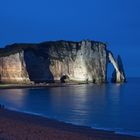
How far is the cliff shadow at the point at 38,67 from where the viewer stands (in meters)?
133

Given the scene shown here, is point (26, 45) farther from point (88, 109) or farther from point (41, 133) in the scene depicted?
point (41, 133)

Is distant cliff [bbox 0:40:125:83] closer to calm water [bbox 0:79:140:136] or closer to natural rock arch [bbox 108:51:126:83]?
natural rock arch [bbox 108:51:126:83]

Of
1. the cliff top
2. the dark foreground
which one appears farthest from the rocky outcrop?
the dark foreground

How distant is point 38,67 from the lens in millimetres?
135125

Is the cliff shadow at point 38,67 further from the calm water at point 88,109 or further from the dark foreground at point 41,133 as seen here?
the dark foreground at point 41,133

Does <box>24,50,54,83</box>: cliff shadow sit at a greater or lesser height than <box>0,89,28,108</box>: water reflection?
greater

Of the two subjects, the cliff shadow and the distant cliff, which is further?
the cliff shadow

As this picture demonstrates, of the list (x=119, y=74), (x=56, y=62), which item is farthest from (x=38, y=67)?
(x=119, y=74)

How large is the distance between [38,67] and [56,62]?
8335 millimetres

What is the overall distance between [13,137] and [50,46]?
127118 mm

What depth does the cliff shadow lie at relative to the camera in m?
133

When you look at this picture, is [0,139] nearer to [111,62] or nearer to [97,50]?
[97,50]

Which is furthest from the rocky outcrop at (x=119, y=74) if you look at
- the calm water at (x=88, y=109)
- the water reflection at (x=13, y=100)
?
the calm water at (x=88, y=109)

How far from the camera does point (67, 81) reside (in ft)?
468
